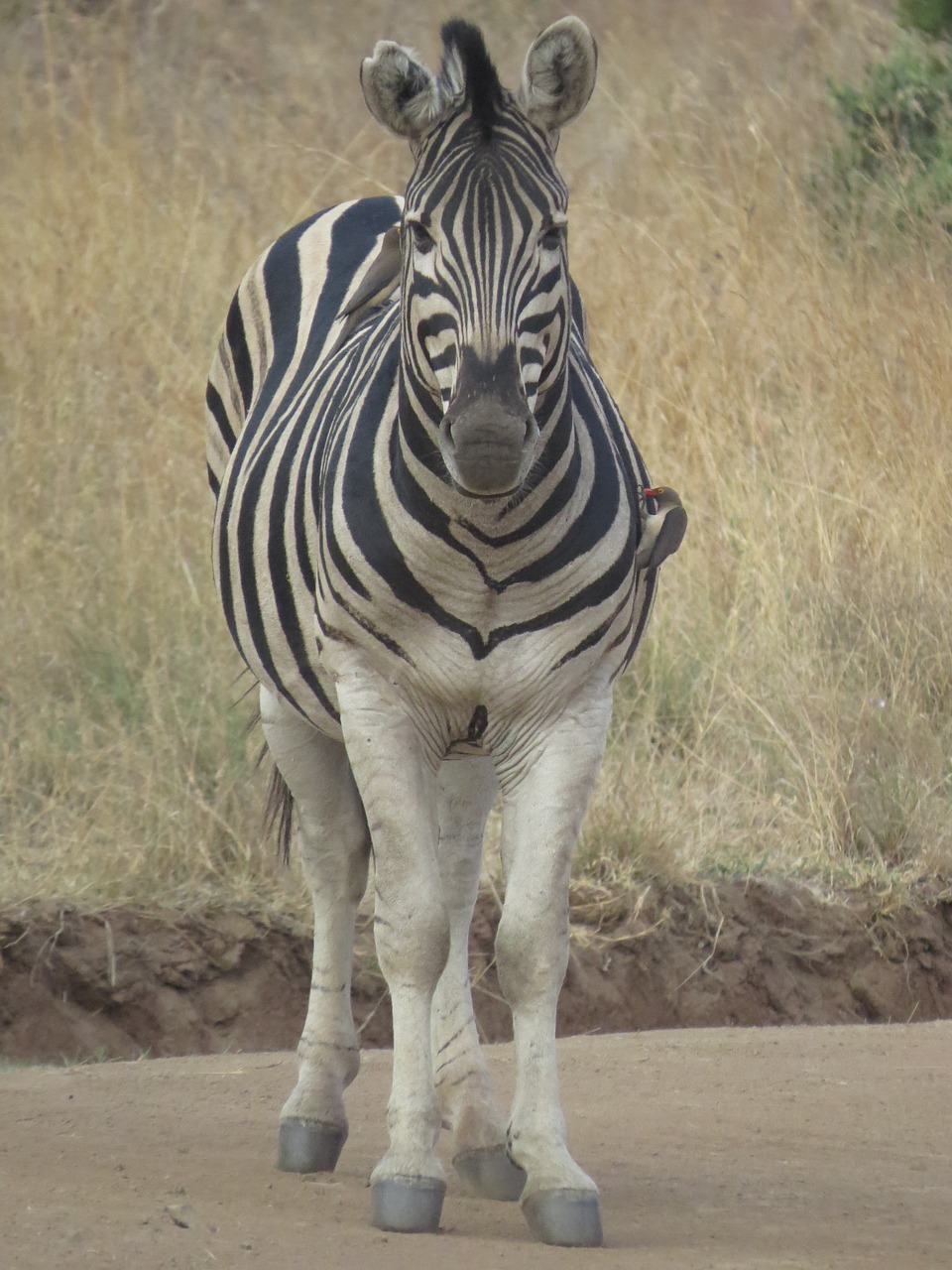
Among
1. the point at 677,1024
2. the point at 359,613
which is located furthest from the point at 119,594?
the point at 359,613

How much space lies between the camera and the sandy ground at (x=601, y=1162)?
318 cm

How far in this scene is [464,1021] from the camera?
3.96m

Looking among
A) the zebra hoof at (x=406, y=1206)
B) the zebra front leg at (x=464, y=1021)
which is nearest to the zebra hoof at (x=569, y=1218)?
the zebra hoof at (x=406, y=1206)

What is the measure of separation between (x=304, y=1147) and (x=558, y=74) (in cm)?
222

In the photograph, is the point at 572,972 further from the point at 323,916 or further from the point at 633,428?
the point at 633,428

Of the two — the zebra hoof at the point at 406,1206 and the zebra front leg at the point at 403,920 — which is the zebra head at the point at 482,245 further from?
the zebra hoof at the point at 406,1206

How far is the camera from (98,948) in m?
5.66

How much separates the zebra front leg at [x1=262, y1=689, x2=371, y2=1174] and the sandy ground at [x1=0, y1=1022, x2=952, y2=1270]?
0.10 metres

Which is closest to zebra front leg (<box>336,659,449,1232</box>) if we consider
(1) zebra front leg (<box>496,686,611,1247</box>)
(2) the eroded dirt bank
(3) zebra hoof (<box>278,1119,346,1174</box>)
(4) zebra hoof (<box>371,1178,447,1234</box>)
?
(4) zebra hoof (<box>371,1178,447,1234</box>)

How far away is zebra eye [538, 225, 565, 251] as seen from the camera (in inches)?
125

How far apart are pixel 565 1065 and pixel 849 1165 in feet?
3.60

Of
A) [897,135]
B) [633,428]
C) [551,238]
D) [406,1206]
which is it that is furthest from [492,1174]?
[897,135]

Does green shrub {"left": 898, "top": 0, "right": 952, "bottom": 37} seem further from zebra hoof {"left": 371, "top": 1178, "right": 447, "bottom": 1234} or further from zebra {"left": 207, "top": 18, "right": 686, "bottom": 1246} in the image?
zebra hoof {"left": 371, "top": 1178, "right": 447, "bottom": 1234}

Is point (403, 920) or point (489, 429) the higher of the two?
point (489, 429)
